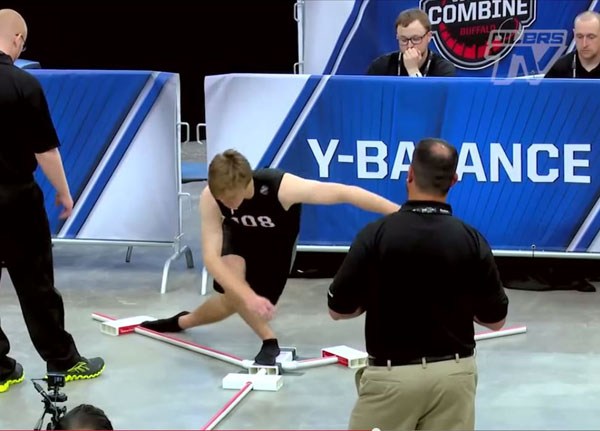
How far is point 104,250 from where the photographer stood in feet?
26.7

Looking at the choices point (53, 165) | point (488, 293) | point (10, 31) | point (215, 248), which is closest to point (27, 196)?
point (53, 165)

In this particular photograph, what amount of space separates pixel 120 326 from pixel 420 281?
10.5 ft

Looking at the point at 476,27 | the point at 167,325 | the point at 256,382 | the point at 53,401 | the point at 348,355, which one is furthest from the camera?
the point at 476,27

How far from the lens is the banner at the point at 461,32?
906cm

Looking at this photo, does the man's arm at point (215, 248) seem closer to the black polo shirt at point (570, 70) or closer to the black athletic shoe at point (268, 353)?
the black athletic shoe at point (268, 353)

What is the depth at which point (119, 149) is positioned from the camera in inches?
280

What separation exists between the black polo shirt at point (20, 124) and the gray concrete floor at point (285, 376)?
1156 millimetres

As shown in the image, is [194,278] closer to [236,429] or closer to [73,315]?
[73,315]

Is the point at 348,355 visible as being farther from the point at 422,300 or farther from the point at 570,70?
the point at 570,70

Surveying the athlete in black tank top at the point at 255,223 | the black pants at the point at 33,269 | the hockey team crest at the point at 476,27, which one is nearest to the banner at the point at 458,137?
the athlete in black tank top at the point at 255,223

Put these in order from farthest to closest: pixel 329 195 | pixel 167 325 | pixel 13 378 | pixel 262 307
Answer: pixel 167 325 → pixel 13 378 → pixel 329 195 → pixel 262 307

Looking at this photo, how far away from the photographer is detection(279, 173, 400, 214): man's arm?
4395mm

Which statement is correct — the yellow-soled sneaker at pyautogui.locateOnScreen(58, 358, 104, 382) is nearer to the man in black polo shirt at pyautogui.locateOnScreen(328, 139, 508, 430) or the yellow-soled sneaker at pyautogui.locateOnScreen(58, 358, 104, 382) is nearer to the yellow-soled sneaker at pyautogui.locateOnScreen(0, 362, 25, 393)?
the yellow-soled sneaker at pyautogui.locateOnScreen(0, 362, 25, 393)

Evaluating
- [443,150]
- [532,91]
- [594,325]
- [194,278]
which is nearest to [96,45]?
[194,278]
